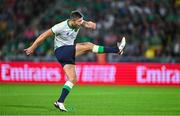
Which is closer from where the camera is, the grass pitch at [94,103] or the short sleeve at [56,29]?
the grass pitch at [94,103]

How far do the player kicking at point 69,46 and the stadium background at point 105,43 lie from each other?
795 centimetres

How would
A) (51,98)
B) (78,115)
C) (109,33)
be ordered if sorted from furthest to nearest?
1. (109,33)
2. (51,98)
3. (78,115)

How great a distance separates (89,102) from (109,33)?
1156 centimetres

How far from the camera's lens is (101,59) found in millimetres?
27047

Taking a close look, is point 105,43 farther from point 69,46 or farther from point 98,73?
point 69,46

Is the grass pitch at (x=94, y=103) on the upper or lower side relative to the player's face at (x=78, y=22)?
lower

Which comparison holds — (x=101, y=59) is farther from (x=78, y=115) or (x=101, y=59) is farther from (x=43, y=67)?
(x=78, y=115)

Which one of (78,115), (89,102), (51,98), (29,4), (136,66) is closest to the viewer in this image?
(78,115)

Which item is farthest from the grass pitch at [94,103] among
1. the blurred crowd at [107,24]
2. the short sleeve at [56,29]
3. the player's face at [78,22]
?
the blurred crowd at [107,24]

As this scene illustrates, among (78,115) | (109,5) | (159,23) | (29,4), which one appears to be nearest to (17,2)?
(29,4)

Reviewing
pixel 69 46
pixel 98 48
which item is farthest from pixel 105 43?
pixel 98 48

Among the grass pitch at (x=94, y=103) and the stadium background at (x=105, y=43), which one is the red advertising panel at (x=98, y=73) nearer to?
the stadium background at (x=105, y=43)

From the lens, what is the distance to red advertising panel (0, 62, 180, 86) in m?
25.8

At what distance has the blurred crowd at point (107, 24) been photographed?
28.0 meters
